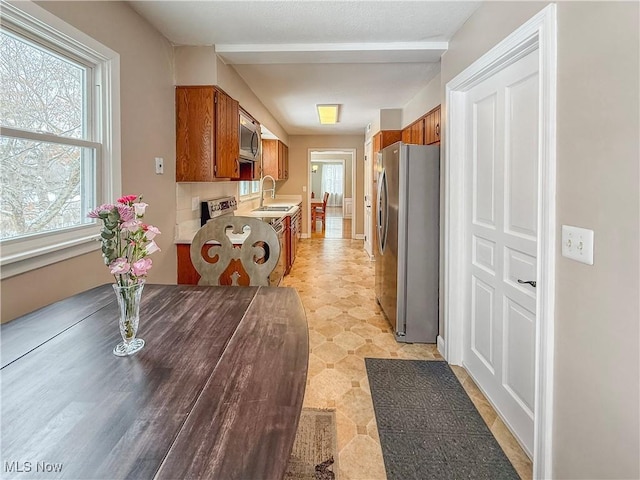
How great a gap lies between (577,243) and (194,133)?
8.62 feet

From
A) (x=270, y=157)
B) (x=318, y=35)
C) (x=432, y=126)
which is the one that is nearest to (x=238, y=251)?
(x=318, y=35)

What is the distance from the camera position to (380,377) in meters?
2.46

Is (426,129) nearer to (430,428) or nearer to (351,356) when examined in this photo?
(351,356)

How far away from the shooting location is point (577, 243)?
1288mm

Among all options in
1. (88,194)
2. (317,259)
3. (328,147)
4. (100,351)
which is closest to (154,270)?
(88,194)

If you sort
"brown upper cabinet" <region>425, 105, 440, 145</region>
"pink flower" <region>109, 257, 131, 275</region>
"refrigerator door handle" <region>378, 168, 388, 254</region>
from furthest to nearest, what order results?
"brown upper cabinet" <region>425, 105, 440, 145</region> → "refrigerator door handle" <region>378, 168, 388, 254</region> → "pink flower" <region>109, 257, 131, 275</region>

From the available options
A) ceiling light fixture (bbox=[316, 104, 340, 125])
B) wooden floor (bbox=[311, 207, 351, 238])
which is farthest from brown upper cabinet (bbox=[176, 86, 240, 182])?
wooden floor (bbox=[311, 207, 351, 238])

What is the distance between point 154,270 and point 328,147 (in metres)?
6.06

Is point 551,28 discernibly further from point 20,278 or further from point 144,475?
point 20,278

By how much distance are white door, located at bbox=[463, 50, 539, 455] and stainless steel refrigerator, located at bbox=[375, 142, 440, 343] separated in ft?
1.68

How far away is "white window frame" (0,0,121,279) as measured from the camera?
1.47 m

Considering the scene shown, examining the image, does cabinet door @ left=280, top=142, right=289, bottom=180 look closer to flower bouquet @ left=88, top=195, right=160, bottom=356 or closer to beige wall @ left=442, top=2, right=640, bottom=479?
beige wall @ left=442, top=2, right=640, bottom=479

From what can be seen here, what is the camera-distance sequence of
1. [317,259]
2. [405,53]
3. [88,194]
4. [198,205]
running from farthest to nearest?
[317,259] → [198,205] → [405,53] → [88,194]

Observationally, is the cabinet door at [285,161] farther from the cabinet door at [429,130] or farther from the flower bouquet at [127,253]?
the flower bouquet at [127,253]
